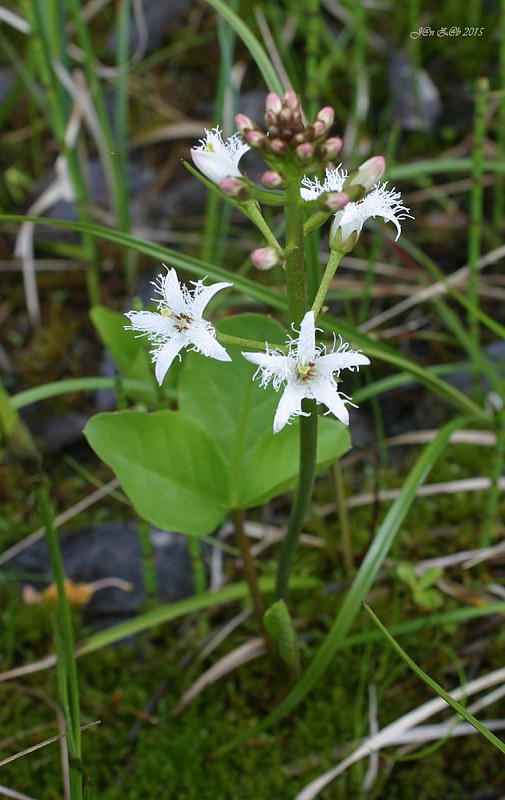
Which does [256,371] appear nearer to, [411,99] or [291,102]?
[291,102]

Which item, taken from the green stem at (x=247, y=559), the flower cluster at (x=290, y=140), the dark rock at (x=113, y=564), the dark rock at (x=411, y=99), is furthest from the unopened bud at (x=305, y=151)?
the dark rock at (x=411, y=99)

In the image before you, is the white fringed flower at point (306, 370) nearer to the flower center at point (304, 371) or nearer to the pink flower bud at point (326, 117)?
the flower center at point (304, 371)

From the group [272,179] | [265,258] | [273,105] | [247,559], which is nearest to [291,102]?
[273,105]

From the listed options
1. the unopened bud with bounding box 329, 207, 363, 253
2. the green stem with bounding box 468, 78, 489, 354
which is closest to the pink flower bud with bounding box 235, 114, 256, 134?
the unopened bud with bounding box 329, 207, 363, 253

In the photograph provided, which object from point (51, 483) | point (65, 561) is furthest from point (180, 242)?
point (65, 561)

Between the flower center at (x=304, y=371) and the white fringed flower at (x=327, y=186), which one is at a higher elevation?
the white fringed flower at (x=327, y=186)

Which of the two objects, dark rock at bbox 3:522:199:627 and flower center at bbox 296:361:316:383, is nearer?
flower center at bbox 296:361:316:383

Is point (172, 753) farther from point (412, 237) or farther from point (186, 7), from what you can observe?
point (186, 7)

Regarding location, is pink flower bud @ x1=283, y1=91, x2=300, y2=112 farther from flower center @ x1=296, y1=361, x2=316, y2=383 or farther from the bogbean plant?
flower center @ x1=296, y1=361, x2=316, y2=383
